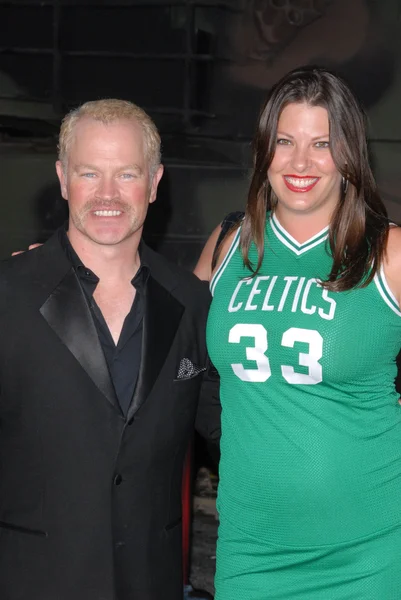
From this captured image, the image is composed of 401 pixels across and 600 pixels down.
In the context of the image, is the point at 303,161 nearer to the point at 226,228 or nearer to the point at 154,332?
the point at 226,228

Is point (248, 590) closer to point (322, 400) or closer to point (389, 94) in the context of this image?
point (322, 400)

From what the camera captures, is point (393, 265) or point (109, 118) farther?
point (109, 118)

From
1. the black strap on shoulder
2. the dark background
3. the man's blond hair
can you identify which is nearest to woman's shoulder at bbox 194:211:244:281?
the black strap on shoulder

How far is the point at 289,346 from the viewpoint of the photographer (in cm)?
199

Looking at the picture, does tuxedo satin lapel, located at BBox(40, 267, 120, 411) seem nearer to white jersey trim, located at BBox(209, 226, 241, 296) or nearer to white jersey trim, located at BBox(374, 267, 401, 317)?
white jersey trim, located at BBox(209, 226, 241, 296)

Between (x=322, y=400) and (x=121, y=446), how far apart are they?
1.54ft

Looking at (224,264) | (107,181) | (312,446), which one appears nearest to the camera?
(312,446)

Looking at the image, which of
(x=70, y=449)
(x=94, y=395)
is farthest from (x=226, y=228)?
(x=70, y=449)

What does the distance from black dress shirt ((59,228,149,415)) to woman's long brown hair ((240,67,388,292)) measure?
1.09 feet

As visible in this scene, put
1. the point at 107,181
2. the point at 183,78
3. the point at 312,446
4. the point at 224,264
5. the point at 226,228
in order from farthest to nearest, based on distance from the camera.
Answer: the point at 183,78
the point at 226,228
the point at 224,264
the point at 107,181
the point at 312,446

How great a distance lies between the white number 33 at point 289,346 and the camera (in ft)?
6.49

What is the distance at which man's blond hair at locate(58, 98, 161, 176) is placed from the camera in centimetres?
217

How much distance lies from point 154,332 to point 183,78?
2016 millimetres

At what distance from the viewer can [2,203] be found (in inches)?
158
